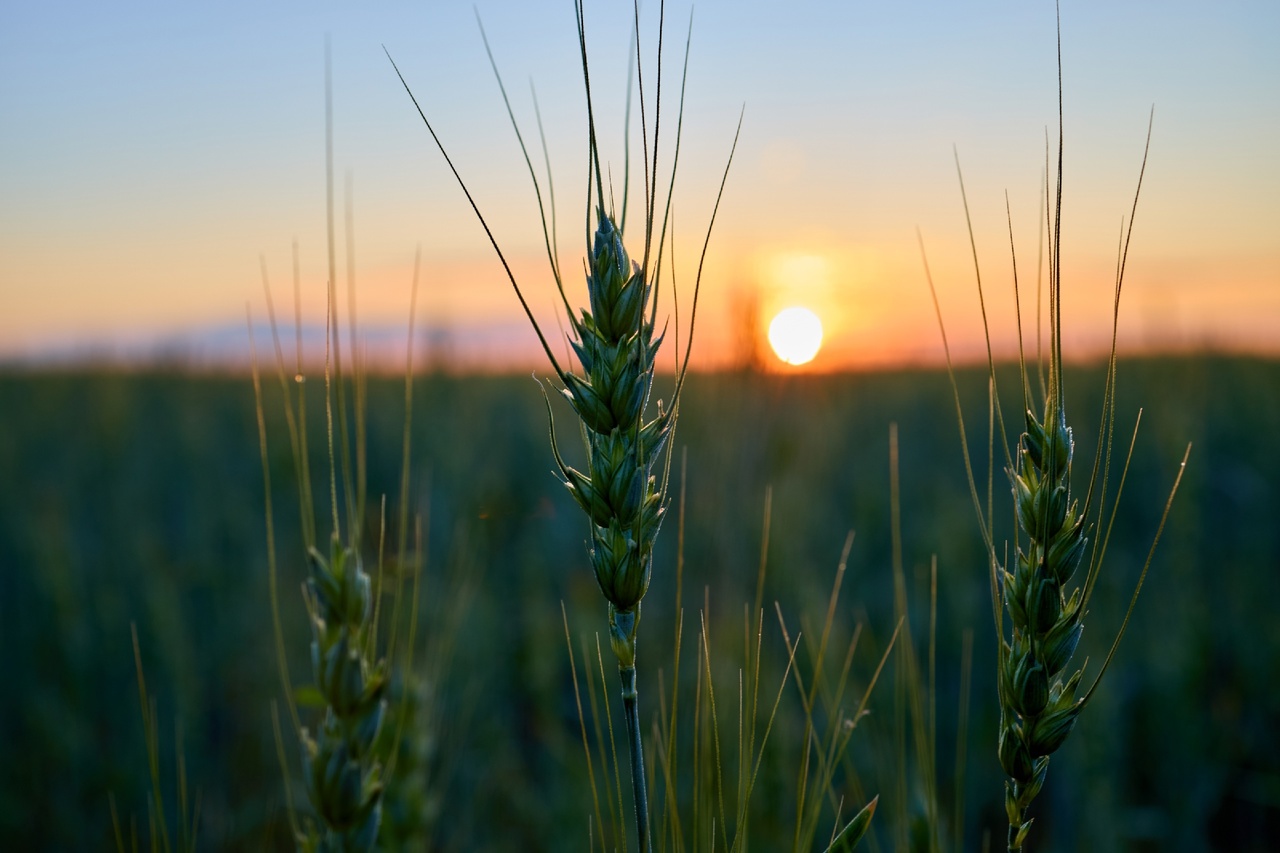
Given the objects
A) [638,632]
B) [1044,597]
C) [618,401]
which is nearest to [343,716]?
[618,401]

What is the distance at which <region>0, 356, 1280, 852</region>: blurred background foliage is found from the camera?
8.88 feet

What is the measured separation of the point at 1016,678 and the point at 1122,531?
5681 mm

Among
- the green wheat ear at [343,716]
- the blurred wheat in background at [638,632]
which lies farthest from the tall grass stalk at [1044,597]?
the green wheat ear at [343,716]

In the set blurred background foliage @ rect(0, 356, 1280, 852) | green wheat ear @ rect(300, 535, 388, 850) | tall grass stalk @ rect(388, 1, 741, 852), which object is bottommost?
blurred background foliage @ rect(0, 356, 1280, 852)

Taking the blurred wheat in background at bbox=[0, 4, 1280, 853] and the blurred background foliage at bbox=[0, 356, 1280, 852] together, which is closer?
the blurred wheat in background at bbox=[0, 4, 1280, 853]

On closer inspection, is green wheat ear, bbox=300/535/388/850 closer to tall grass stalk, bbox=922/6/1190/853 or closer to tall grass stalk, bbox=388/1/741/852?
tall grass stalk, bbox=388/1/741/852

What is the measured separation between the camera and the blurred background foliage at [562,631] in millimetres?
2707

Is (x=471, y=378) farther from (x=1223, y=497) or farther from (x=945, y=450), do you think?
(x=1223, y=497)

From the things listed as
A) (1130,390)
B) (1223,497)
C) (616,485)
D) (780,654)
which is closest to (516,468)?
(780,654)

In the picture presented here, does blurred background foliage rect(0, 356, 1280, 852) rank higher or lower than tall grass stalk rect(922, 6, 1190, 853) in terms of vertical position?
lower

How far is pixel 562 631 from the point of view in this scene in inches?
148

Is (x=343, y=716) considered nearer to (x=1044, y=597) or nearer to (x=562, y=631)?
(x=1044, y=597)

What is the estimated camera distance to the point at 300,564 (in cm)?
420

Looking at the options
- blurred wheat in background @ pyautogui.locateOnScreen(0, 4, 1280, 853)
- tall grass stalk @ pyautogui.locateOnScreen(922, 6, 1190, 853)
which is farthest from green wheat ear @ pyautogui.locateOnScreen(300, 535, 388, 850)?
tall grass stalk @ pyautogui.locateOnScreen(922, 6, 1190, 853)
